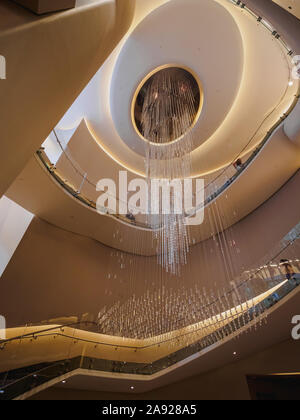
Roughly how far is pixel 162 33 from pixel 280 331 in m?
9.72

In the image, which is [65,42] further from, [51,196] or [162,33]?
[162,33]

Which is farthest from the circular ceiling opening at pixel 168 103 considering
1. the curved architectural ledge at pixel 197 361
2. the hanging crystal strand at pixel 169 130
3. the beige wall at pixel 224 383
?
the beige wall at pixel 224 383

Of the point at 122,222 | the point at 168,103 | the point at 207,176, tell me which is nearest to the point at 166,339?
the point at 122,222

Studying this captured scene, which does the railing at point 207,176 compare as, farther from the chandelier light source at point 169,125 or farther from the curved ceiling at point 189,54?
the curved ceiling at point 189,54

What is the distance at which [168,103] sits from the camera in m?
9.28

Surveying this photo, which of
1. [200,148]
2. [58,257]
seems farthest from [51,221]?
[200,148]

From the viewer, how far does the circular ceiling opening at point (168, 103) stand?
350 inches

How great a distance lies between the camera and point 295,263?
17.1 ft

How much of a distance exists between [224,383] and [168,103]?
9864 millimetres

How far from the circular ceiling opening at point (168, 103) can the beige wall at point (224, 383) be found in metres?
8.05

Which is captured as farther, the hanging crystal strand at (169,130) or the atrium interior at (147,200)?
the hanging crystal strand at (169,130)

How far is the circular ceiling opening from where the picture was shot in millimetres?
8883

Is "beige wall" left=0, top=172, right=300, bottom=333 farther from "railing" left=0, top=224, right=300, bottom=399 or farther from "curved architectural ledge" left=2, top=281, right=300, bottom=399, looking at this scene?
"curved architectural ledge" left=2, top=281, right=300, bottom=399

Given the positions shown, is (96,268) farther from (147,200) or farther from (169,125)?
(169,125)
